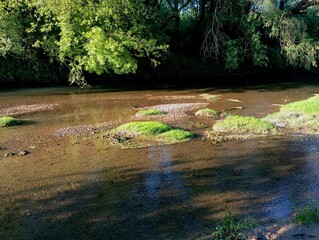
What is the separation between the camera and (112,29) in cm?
2372

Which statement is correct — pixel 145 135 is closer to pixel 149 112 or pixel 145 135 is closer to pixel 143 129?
pixel 143 129

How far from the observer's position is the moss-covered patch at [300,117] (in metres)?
12.8

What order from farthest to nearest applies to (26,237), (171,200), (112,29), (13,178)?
(112,29) < (13,178) < (171,200) < (26,237)

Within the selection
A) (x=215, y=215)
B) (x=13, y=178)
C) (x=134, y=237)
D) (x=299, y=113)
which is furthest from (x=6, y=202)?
(x=299, y=113)

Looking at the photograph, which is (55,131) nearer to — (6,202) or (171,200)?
(6,202)

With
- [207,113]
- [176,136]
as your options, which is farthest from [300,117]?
[176,136]

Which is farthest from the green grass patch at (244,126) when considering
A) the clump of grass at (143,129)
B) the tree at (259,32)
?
the tree at (259,32)

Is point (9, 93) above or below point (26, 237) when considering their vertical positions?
above

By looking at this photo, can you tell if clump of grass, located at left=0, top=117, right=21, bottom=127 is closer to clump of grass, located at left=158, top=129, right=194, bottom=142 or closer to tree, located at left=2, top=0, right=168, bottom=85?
clump of grass, located at left=158, top=129, right=194, bottom=142

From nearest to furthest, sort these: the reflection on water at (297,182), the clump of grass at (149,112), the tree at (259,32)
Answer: the reflection on water at (297,182) < the clump of grass at (149,112) < the tree at (259,32)

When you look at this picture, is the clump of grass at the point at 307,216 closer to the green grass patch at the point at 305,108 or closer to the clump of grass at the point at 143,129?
the clump of grass at the point at 143,129

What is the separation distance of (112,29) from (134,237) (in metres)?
19.6

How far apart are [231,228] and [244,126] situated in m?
7.34

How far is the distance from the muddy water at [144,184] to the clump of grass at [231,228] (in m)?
0.21
